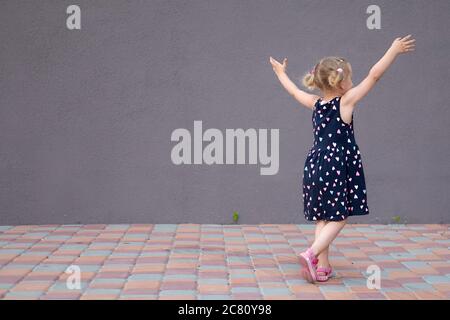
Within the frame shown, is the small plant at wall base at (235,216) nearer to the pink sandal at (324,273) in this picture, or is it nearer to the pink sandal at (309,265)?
the pink sandal at (324,273)

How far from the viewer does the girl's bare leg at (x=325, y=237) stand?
4.30 metres

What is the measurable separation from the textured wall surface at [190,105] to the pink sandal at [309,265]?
6.74 feet

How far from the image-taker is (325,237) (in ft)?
14.2

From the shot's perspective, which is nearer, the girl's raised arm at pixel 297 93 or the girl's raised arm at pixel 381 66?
the girl's raised arm at pixel 381 66

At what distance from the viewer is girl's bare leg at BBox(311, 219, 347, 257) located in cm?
430

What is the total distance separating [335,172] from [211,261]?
3.61 ft

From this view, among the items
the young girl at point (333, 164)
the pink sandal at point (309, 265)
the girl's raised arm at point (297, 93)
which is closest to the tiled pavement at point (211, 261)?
the pink sandal at point (309, 265)

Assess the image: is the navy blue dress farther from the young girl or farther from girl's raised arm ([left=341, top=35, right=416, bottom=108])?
girl's raised arm ([left=341, top=35, right=416, bottom=108])

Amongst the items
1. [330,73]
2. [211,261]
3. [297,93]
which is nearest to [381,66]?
[330,73]

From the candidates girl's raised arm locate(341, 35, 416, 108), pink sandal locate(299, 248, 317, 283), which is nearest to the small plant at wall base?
pink sandal locate(299, 248, 317, 283)

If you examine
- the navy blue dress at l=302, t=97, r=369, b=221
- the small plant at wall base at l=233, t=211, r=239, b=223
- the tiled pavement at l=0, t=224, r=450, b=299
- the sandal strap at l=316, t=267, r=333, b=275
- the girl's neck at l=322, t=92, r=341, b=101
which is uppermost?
the girl's neck at l=322, t=92, r=341, b=101

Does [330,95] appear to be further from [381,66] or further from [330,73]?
[381,66]

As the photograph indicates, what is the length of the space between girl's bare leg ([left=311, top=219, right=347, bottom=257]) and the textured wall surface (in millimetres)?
1937

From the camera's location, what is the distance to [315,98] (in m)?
4.57
